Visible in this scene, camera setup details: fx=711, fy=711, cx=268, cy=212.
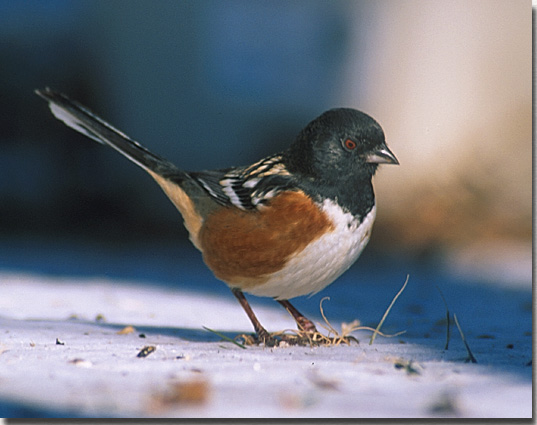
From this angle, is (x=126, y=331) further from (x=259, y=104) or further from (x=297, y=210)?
(x=259, y=104)

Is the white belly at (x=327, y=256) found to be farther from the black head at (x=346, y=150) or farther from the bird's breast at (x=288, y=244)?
the black head at (x=346, y=150)

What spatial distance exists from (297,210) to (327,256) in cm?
21

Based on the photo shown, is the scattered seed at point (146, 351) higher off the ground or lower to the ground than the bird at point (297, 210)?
lower

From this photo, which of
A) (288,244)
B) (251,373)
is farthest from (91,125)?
(251,373)

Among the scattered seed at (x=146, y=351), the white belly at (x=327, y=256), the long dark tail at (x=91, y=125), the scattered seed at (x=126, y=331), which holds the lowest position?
the scattered seed at (x=126, y=331)

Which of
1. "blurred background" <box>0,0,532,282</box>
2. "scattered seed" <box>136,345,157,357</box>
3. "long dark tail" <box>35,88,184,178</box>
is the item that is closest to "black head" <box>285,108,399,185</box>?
"long dark tail" <box>35,88,184,178</box>

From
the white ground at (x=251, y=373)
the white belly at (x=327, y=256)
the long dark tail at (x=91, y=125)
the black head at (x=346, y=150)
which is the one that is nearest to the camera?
the white ground at (x=251, y=373)

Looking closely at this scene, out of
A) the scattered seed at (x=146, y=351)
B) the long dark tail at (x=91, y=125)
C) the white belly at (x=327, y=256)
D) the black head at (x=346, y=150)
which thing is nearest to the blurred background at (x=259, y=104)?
the black head at (x=346, y=150)

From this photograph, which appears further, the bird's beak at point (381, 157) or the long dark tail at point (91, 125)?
the long dark tail at point (91, 125)

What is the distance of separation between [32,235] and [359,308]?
14.4ft

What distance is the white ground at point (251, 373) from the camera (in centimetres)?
225

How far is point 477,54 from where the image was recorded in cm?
475

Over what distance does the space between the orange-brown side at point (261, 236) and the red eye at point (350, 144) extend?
10.2 inches

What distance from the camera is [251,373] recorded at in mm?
2402
